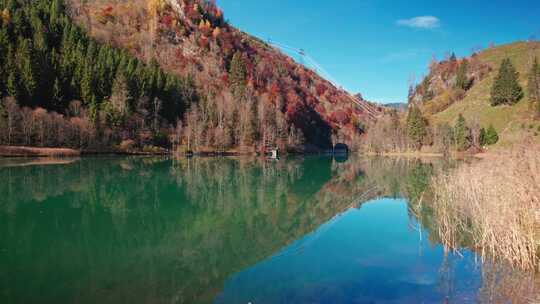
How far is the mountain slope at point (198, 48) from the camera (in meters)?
106

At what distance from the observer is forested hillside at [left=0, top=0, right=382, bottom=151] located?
200ft

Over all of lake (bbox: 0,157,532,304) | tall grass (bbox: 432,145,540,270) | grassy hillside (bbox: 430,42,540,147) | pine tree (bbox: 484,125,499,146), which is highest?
grassy hillside (bbox: 430,42,540,147)

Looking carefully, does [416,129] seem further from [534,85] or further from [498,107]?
[534,85]

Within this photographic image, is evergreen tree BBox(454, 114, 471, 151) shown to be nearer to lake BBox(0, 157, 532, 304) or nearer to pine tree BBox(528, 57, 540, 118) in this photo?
pine tree BBox(528, 57, 540, 118)

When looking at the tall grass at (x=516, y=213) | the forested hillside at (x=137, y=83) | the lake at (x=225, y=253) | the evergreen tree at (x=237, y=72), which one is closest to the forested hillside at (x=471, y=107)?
the forested hillside at (x=137, y=83)

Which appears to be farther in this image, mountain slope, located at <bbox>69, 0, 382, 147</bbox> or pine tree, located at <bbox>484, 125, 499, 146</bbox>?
mountain slope, located at <bbox>69, 0, 382, 147</bbox>

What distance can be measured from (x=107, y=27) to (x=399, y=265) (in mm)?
119456

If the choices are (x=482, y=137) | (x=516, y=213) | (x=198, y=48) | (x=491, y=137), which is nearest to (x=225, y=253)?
(x=516, y=213)

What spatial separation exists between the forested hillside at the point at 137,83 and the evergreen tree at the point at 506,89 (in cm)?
4392

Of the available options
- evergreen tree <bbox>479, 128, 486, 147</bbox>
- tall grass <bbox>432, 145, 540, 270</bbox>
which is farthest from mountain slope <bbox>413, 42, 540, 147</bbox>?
tall grass <bbox>432, 145, 540, 270</bbox>

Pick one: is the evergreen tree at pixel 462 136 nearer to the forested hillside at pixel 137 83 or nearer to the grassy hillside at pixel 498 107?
the grassy hillside at pixel 498 107

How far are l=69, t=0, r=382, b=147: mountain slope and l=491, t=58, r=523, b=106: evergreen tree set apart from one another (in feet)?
148

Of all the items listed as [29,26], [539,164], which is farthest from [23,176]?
[29,26]

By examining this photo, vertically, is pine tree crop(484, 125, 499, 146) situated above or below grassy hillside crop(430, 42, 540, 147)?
below
